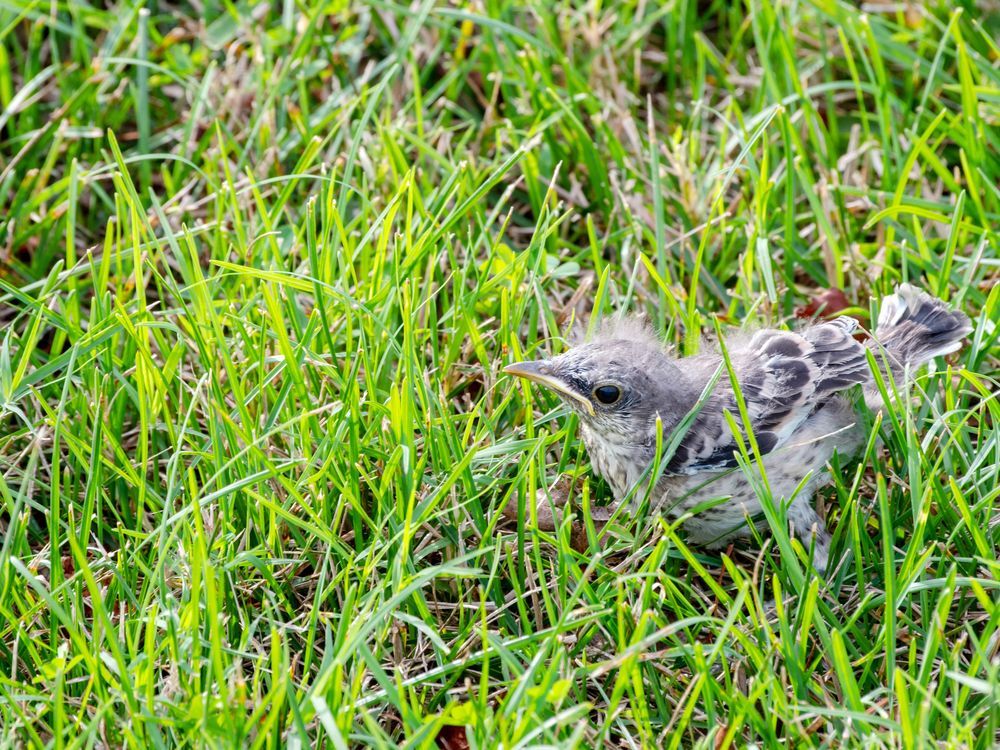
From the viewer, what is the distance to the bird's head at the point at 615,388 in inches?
146

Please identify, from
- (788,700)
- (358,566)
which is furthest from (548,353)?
(788,700)

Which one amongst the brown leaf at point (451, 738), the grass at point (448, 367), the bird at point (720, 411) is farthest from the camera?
the bird at point (720, 411)

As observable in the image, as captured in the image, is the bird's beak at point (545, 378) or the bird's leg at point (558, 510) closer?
the bird's beak at point (545, 378)

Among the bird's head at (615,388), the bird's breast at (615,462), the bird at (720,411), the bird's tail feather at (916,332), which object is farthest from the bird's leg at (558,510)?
the bird's tail feather at (916,332)

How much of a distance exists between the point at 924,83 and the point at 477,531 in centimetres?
328

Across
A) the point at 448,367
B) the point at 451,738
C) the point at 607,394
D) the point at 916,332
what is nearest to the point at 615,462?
the point at 607,394

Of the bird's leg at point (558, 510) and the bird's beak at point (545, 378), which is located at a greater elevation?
the bird's beak at point (545, 378)

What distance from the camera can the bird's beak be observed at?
372 centimetres

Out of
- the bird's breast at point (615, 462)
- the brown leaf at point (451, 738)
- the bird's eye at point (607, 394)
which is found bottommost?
the brown leaf at point (451, 738)

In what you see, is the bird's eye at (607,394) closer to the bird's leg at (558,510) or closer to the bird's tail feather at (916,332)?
the bird's leg at (558,510)

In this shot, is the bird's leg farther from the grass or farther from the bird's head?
the bird's head

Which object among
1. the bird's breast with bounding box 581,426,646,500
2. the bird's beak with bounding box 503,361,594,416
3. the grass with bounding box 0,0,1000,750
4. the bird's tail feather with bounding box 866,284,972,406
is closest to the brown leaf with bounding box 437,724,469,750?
the grass with bounding box 0,0,1000,750

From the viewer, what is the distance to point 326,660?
3193mm

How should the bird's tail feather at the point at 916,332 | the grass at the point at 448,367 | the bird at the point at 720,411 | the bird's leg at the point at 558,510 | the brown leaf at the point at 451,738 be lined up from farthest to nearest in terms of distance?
the bird's tail feather at the point at 916,332 → the bird's leg at the point at 558,510 → the bird at the point at 720,411 → the brown leaf at the point at 451,738 → the grass at the point at 448,367
